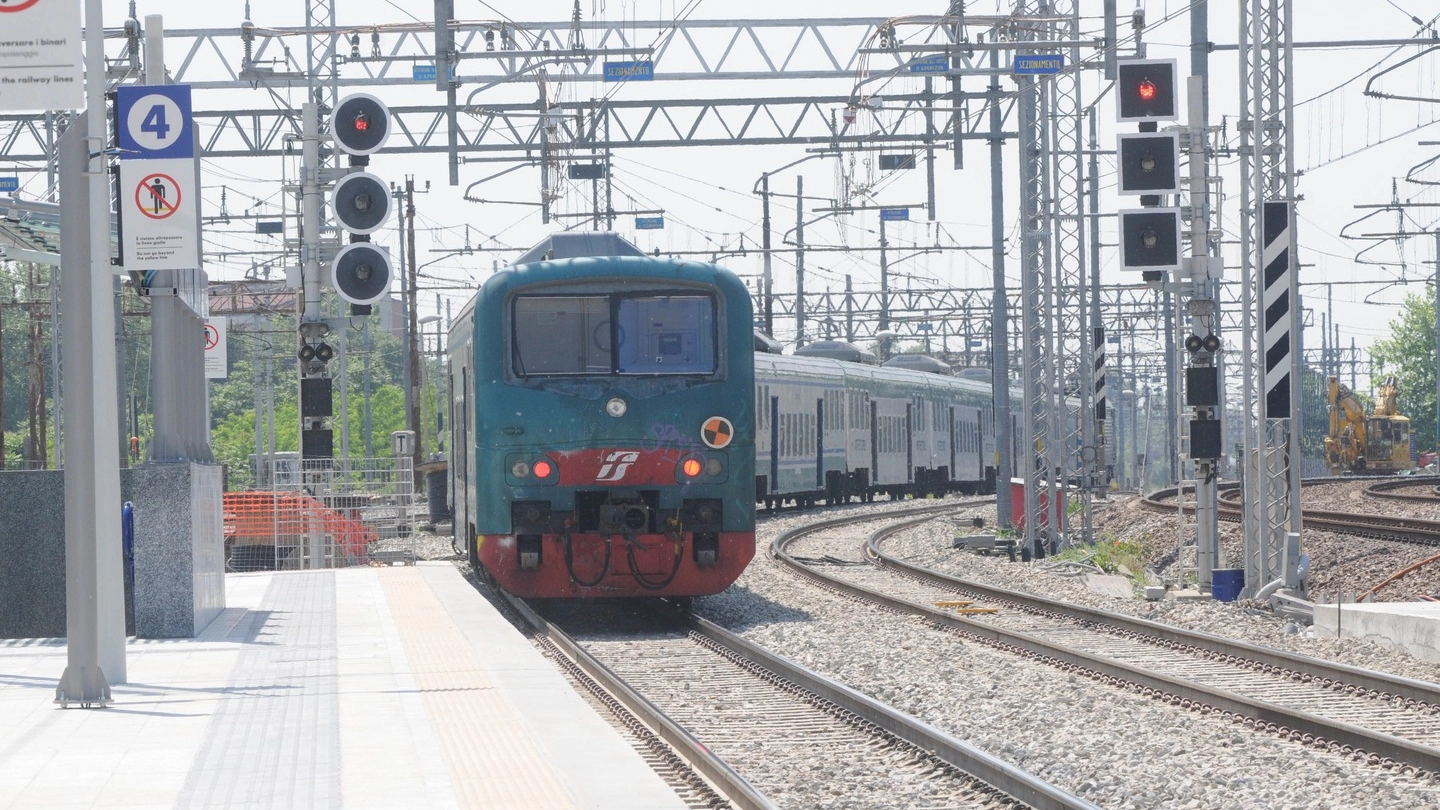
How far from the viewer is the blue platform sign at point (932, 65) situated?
26062 millimetres

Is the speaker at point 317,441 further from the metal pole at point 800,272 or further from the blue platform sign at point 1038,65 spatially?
the metal pole at point 800,272

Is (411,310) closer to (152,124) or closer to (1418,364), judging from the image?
(152,124)

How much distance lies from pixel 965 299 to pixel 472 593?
45771 millimetres

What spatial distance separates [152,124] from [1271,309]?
9.76 meters

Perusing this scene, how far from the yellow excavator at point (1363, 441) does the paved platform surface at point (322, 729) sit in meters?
52.3

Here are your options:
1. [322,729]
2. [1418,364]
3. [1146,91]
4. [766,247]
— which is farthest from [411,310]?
[1418,364]

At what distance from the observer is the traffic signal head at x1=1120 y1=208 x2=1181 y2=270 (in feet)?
55.7

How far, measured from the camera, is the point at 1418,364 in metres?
82.6

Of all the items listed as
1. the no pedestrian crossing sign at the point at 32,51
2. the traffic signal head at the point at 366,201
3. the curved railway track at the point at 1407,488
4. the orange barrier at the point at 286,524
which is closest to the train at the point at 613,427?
the traffic signal head at the point at 366,201

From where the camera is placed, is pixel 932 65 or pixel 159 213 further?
pixel 932 65

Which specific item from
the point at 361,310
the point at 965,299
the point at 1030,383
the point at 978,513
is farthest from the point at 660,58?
the point at 965,299

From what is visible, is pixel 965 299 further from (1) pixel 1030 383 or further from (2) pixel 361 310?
(2) pixel 361 310

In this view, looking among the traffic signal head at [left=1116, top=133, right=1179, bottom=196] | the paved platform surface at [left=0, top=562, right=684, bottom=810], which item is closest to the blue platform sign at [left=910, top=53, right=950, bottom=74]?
the traffic signal head at [left=1116, top=133, right=1179, bottom=196]

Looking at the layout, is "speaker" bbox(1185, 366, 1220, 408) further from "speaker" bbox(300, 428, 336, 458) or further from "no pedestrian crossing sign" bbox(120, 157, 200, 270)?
"no pedestrian crossing sign" bbox(120, 157, 200, 270)
